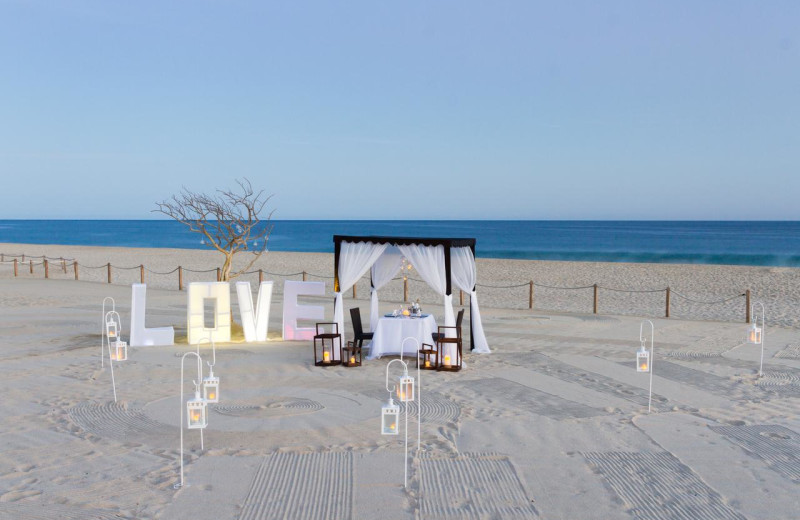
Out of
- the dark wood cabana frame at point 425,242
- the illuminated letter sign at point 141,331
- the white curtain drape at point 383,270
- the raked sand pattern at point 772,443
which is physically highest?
the dark wood cabana frame at point 425,242

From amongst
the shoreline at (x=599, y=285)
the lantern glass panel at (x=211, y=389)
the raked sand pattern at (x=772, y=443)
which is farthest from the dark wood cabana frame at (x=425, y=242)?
the shoreline at (x=599, y=285)

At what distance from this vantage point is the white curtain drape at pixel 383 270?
12.4 meters

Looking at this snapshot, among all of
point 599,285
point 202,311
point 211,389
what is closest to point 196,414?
point 211,389

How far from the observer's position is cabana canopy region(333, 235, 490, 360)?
11.3 m

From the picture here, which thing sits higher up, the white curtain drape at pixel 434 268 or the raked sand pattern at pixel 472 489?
the white curtain drape at pixel 434 268

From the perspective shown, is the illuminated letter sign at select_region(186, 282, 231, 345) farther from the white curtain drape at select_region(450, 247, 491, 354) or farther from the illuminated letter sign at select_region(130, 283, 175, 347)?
the white curtain drape at select_region(450, 247, 491, 354)

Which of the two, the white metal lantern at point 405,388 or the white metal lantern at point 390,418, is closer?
the white metal lantern at point 390,418

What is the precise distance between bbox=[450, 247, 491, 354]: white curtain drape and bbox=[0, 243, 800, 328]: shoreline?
6985 mm

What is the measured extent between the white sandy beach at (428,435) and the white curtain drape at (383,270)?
5.39 ft

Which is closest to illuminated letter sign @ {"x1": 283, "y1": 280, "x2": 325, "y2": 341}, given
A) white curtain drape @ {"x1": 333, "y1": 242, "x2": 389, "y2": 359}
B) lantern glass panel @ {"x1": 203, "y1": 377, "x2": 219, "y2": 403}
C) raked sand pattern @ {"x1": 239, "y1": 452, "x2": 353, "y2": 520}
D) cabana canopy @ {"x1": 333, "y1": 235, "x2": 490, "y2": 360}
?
white curtain drape @ {"x1": 333, "y1": 242, "x2": 389, "y2": 359}

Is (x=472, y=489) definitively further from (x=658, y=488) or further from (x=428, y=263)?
(x=428, y=263)

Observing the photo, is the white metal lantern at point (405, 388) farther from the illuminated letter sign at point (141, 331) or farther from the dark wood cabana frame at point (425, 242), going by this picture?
the illuminated letter sign at point (141, 331)

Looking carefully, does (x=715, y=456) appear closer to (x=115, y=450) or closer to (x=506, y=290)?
(x=115, y=450)

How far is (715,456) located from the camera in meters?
6.28
